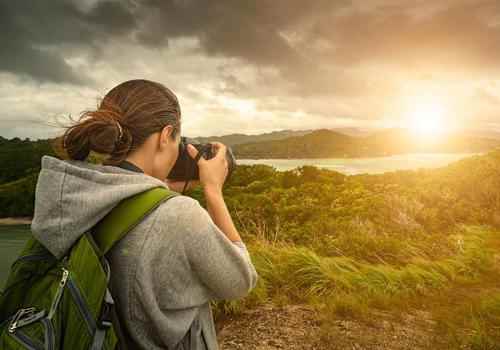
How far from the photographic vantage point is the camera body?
136 centimetres

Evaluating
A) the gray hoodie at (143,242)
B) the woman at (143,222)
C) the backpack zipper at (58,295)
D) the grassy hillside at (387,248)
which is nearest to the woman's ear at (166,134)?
the woman at (143,222)

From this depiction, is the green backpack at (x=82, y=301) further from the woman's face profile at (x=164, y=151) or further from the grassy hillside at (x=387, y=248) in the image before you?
the grassy hillside at (x=387, y=248)

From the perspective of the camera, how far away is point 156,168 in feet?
3.89

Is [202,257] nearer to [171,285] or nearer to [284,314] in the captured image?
[171,285]

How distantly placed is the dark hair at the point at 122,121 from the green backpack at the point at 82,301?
18 cm

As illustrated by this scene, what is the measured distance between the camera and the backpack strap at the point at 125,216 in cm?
98

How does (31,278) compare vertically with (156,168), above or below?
below

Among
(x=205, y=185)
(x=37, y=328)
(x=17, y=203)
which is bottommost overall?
(x=17, y=203)

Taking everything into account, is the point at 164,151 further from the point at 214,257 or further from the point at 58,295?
the point at 58,295

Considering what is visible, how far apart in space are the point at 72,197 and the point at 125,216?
148mm

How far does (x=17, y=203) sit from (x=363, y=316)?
35.7 meters

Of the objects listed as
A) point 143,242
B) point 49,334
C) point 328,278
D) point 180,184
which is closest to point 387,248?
point 328,278

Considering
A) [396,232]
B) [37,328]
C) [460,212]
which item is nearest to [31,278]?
[37,328]

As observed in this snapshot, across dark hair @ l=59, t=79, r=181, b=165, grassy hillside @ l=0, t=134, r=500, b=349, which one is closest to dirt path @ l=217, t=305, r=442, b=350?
grassy hillside @ l=0, t=134, r=500, b=349
